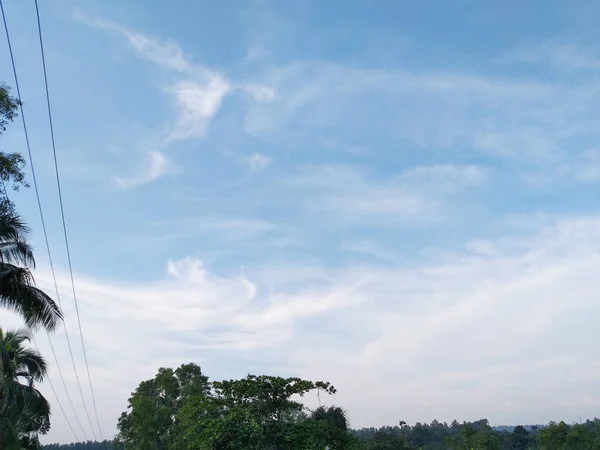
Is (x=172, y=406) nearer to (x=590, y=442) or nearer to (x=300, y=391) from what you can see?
(x=300, y=391)

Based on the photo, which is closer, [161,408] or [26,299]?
[26,299]

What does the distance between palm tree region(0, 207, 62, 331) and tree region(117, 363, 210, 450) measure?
78.5ft

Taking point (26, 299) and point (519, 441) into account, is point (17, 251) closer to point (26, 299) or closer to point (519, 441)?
point (26, 299)

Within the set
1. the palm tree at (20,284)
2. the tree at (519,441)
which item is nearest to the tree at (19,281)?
the palm tree at (20,284)

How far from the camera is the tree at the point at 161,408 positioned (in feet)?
136

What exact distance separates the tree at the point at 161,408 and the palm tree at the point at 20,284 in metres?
23.9

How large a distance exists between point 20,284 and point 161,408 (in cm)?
2956

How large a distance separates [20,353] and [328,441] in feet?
52.6

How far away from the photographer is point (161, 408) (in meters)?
42.2

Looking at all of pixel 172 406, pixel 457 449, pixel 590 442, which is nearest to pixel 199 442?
pixel 172 406

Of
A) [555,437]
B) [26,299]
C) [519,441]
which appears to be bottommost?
[555,437]

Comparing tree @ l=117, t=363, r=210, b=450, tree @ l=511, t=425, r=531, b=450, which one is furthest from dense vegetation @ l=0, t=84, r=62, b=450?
tree @ l=511, t=425, r=531, b=450

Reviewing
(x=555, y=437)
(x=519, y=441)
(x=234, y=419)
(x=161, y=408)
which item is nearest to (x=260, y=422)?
(x=234, y=419)

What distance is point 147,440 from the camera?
41.6 meters
